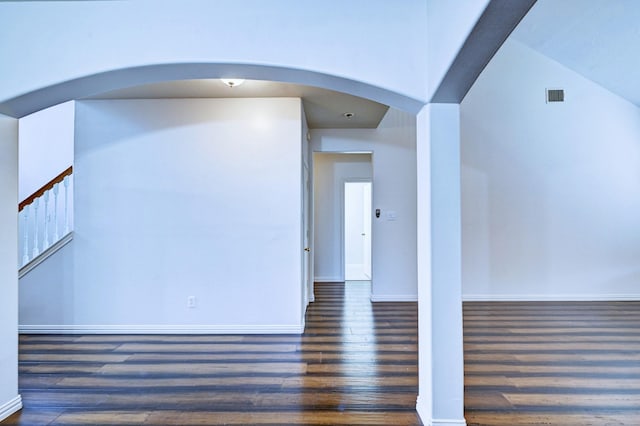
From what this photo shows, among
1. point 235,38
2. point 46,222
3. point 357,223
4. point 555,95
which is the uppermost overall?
point 555,95

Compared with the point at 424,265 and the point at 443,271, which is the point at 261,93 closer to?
the point at 424,265

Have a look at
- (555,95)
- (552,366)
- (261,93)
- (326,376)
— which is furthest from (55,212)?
(555,95)

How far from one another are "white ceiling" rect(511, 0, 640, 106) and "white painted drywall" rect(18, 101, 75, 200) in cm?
636

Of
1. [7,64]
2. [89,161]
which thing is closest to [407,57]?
[7,64]

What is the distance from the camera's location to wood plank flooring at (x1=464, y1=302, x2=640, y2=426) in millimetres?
2225

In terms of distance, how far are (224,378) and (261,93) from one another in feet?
8.75

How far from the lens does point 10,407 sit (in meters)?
2.23

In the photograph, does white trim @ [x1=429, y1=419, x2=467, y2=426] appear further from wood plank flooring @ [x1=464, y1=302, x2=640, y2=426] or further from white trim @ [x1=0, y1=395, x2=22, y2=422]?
white trim @ [x1=0, y1=395, x2=22, y2=422]

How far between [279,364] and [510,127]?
4.75m

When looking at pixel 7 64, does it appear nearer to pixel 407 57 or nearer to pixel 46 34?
pixel 46 34

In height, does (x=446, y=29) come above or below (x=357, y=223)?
above

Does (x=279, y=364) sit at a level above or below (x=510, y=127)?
below

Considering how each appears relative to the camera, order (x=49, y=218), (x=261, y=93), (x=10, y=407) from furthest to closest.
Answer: (x=49, y=218)
(x=261, y=93)
(x=10, y=407)

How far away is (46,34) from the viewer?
2.09m
